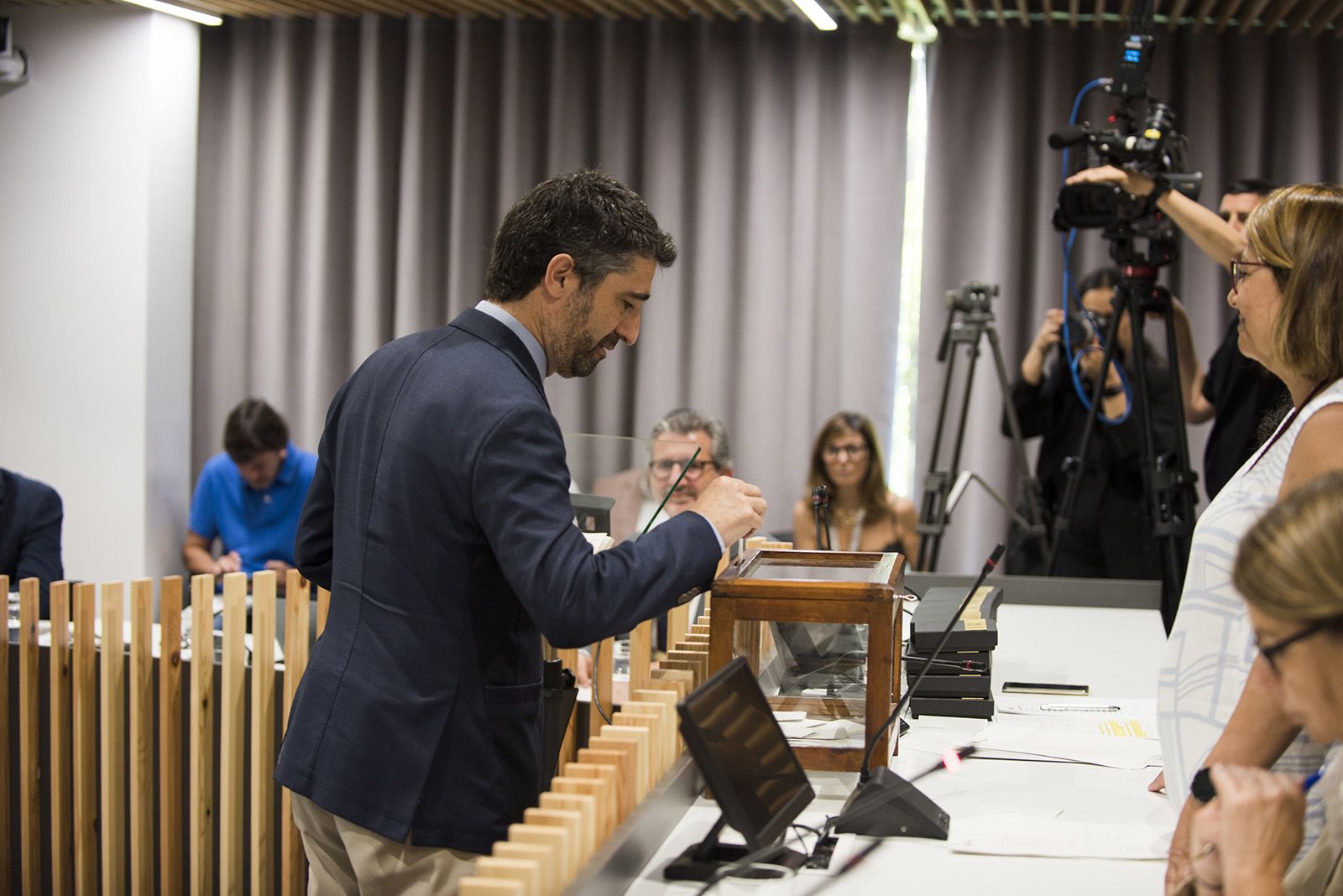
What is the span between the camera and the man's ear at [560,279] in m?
1.54

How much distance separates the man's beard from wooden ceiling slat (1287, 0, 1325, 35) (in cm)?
362

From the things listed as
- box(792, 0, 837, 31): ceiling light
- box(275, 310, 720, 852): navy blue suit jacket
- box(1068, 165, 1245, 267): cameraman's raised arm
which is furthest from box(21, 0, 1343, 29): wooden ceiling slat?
box(275, 310, 720, 852): navy blue suit jacket

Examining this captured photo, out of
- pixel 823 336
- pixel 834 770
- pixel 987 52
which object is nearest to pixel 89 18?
Result: pixel 823 336

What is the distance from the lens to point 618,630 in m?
1.43

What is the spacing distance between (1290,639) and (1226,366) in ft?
7.61

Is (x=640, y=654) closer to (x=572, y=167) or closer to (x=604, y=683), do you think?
(x=604, y=683)

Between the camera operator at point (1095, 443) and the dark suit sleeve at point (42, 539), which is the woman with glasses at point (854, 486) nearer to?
the camera operator at point (1095, 443)

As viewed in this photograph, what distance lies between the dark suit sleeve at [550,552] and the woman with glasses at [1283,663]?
59 centimetres

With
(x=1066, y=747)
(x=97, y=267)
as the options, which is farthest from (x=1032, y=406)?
(x=97, y=267)

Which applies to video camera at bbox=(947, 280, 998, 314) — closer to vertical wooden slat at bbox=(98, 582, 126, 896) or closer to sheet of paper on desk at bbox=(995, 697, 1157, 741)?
sheet of paper on desk at bbox=(995, 697, 1157, 741)

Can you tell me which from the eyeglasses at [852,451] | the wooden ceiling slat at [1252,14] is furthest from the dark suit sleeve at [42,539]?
the wooden ceiling slat at [1252,14]

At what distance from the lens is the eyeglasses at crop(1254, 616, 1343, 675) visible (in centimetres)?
102

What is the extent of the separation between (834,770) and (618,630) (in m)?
0.38

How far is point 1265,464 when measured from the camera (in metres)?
1.48
